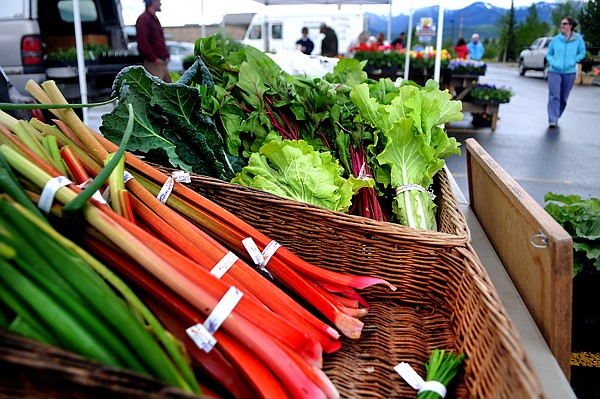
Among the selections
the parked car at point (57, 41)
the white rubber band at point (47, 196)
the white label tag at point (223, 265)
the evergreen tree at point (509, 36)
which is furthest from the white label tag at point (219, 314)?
the evergreen tree at point (509, 36)

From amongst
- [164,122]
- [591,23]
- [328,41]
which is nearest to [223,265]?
[164,122]

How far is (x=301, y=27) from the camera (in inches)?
776

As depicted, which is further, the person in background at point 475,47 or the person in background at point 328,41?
the person in background at point 475,47

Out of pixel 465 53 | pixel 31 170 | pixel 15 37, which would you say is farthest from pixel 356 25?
pixel 31 170

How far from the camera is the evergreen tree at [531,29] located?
35.8 meters

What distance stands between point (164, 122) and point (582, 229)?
2127 mm

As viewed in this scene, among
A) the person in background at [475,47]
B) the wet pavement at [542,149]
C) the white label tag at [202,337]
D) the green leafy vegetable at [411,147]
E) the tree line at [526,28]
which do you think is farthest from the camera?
the tree line at [526,28]

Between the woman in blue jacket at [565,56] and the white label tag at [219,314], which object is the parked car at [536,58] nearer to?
the woman in blue jacket at [565,56]

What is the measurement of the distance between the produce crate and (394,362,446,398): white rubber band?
2 centimetres

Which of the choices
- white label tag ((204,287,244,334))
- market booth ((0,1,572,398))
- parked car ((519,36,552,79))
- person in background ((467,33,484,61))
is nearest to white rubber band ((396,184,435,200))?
market booth ((0,1,572,398))

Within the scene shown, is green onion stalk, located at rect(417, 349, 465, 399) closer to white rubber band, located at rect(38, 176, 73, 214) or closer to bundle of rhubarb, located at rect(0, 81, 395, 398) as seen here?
bundle of rhubarb, located at rect(0, 81, 395, 398)

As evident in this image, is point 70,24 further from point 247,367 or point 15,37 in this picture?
point 247,367

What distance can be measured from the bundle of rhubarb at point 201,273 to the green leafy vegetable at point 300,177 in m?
0.38

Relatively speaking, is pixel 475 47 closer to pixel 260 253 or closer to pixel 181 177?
pixel 181 177
